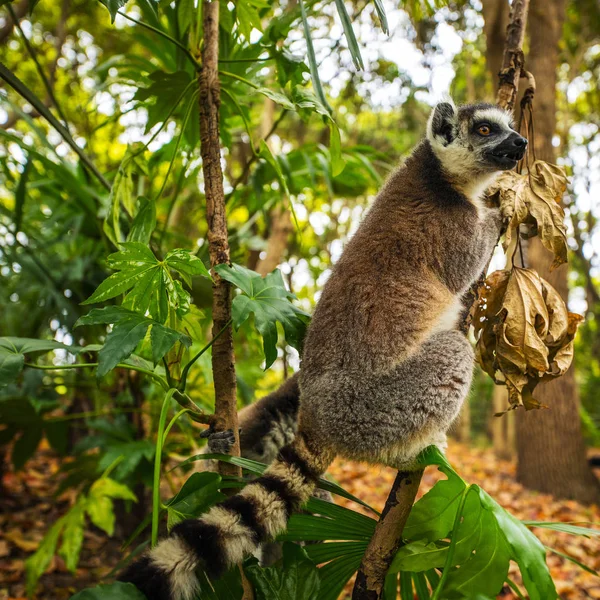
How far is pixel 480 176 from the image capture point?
3.22 m

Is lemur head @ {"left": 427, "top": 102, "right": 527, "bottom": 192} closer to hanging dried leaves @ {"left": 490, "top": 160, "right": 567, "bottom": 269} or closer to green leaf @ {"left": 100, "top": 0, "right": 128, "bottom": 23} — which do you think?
hanging dried leaves @ {"left": 490, "top": 160, "right": 567, "bottom": 269}

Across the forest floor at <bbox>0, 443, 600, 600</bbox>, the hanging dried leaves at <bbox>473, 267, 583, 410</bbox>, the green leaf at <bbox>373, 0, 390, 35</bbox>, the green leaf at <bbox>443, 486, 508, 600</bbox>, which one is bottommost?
the forest floor at <bbox>0, 443, 600, 600</bbox>

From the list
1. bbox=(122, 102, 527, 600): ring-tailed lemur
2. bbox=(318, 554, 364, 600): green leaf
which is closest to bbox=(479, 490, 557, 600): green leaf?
bbox=(122, 102, 527, 600): ring-tailed lemur

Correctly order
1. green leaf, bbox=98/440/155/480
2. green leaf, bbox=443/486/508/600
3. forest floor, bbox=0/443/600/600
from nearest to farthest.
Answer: green leaf, bbox=443/486/508/600 → green leaf, bbox=98/440/155/480 → forest floor, bbox=0/443/600/600

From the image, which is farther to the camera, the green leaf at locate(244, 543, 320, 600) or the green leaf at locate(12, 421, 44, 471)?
the green leaf at locate(12, 421, 44, 471)

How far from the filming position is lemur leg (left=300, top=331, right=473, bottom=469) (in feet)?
7.95

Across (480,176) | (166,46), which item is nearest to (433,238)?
(480,176)

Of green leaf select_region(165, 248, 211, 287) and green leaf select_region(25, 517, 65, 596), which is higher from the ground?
green leaf select_region(165, 248, 211, 287)

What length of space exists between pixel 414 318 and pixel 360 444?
678mm

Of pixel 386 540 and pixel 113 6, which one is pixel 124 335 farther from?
pixel 386 540

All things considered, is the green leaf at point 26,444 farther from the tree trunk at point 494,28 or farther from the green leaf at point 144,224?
the tree trunk at point 494,28

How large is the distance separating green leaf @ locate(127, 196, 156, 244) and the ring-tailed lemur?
90 centimetres

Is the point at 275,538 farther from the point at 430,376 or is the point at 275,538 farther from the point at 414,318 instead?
the point at 414,318

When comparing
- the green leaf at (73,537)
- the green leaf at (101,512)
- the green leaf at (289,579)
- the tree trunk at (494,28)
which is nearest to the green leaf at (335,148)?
the green leaf at (289,579)
